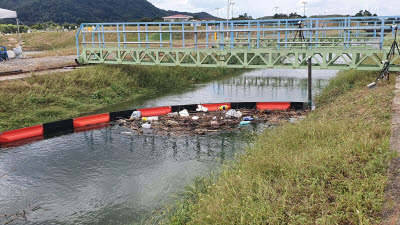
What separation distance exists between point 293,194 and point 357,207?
1.09m

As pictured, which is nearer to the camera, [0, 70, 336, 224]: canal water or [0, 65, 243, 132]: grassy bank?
[0, 70, 336, 224]: canal water

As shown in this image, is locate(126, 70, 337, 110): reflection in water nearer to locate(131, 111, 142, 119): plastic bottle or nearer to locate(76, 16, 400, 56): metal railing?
locate(76, 16, 400, 56): metal railing

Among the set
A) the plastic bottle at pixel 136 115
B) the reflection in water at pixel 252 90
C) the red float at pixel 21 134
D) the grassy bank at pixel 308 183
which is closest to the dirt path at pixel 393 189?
the grassy bank at pixel 308 183

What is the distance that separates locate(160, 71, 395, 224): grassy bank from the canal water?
1237mm

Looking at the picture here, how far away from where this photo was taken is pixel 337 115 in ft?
37.0

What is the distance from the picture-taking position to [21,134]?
13.1 metres

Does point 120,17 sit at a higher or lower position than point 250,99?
higher

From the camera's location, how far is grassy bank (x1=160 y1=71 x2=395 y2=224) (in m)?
5.39

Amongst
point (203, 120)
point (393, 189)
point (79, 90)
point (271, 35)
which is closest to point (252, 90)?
point (271, 35)

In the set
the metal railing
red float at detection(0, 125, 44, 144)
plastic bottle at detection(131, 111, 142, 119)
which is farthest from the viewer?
plastic bottle at detection(131, 111, 142, 119)

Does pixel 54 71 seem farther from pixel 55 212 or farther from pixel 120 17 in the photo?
pixel 120 17

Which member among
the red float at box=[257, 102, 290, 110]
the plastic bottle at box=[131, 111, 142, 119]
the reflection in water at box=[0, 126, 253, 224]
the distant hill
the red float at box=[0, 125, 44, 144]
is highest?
the distant hill

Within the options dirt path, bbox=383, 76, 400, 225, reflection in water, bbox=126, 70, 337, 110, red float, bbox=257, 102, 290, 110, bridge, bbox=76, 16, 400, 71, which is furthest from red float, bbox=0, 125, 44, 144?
dirt path, bbox=383, 76, 400, 225

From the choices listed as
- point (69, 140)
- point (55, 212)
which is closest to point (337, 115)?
point (55, 212)
